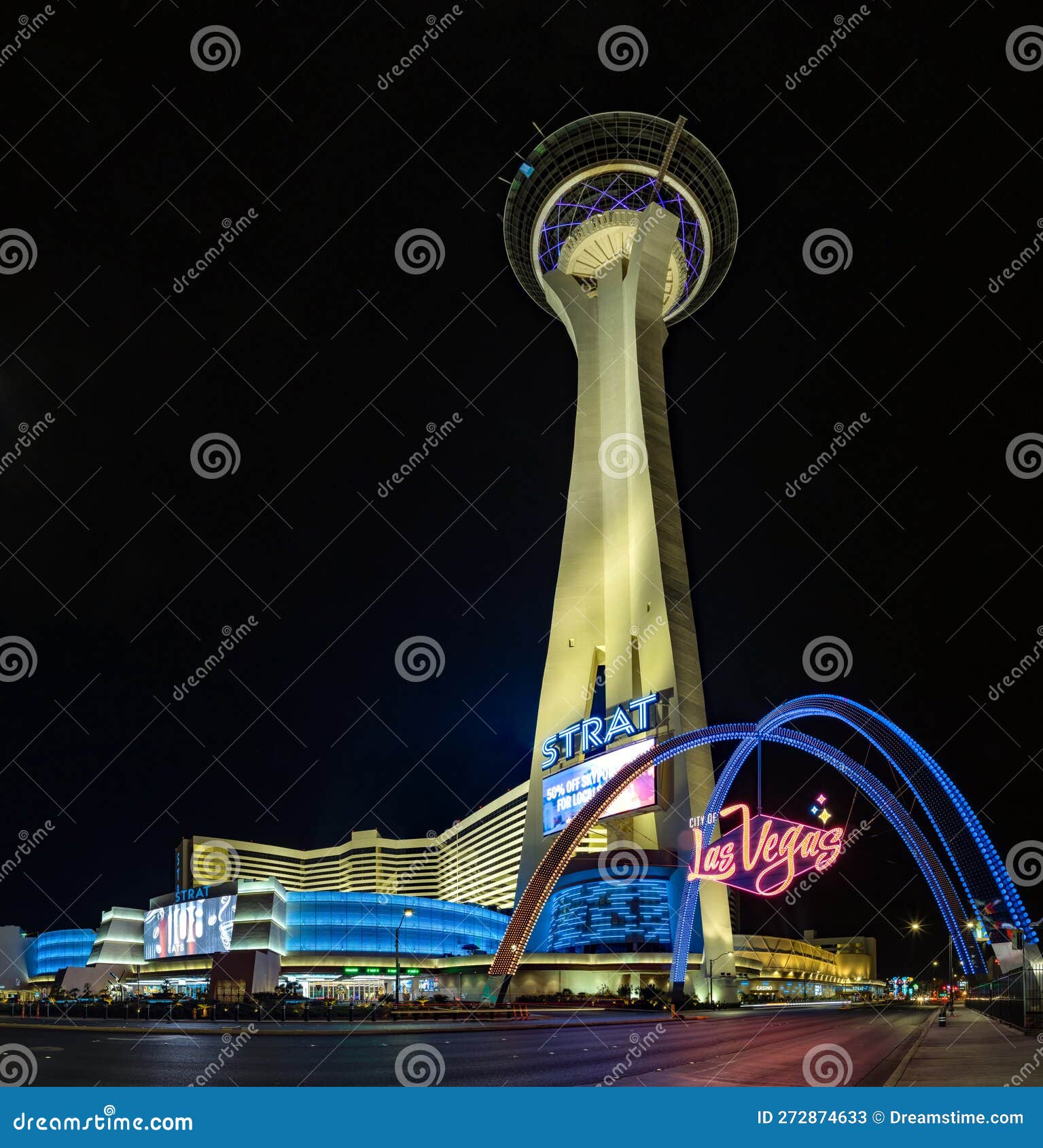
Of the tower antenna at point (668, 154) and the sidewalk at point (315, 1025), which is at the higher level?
the tower antenna at point (668, 154)

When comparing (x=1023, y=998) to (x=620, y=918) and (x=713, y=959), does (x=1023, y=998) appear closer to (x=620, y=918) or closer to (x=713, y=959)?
(x=713, y=959)

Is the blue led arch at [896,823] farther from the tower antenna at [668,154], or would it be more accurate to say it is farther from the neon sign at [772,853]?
the tower antenna at [668,154]

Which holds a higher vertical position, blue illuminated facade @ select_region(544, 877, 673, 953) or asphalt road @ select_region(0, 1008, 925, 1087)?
blue illuminated facade @ select_region(544, 877, 673, 953)

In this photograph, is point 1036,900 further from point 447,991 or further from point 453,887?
point 453,887

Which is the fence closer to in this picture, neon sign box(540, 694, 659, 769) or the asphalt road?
the asphalt road

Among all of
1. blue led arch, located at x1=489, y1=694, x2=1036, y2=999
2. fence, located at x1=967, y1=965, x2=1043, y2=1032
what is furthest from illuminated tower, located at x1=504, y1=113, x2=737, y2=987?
fence, located at x1=967, y1=965, x2=1043, y2=1032

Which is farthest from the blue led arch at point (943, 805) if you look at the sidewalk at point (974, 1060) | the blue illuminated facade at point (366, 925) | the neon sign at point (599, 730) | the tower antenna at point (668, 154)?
the tower antenna at point (668, 154)
